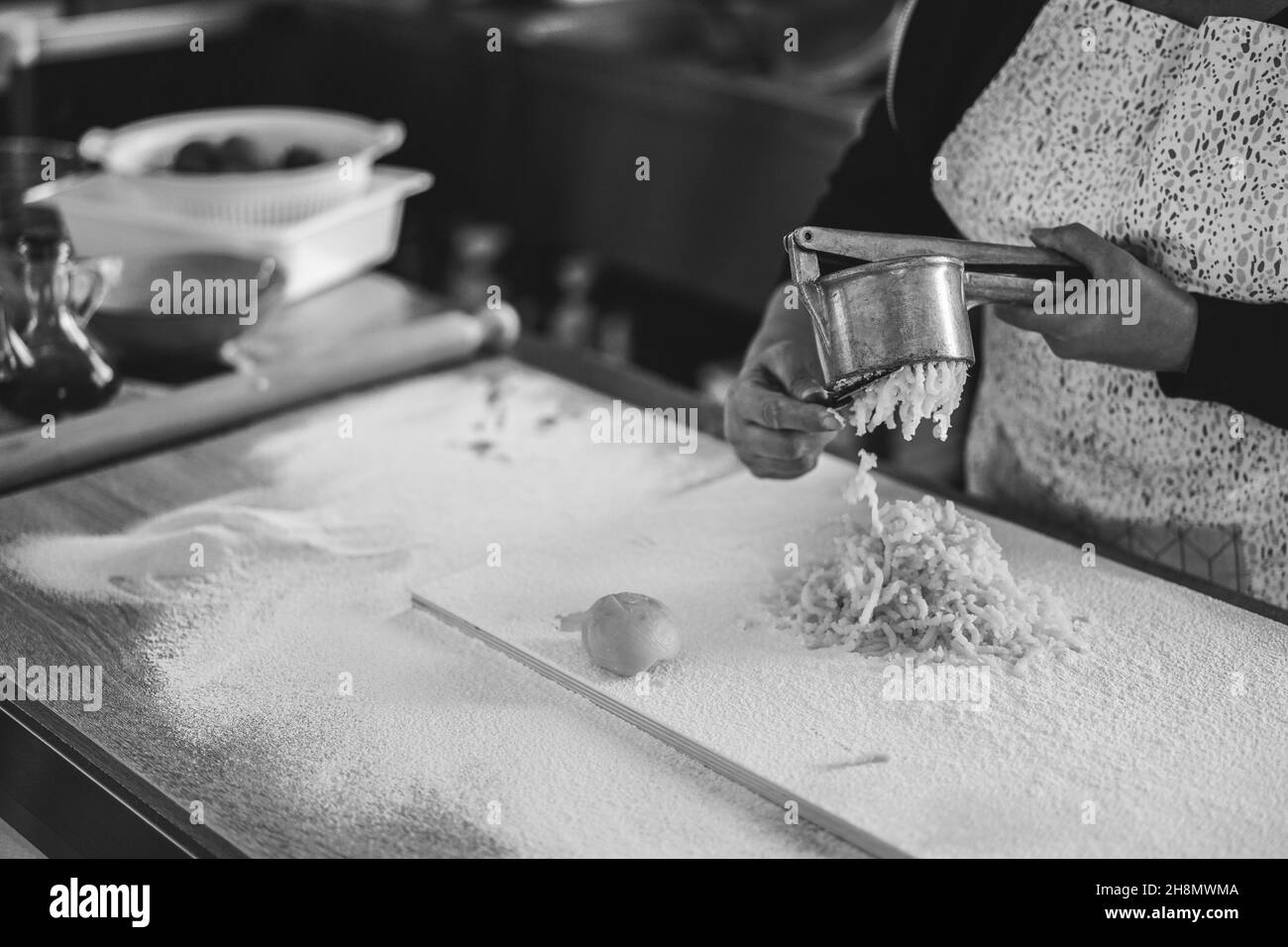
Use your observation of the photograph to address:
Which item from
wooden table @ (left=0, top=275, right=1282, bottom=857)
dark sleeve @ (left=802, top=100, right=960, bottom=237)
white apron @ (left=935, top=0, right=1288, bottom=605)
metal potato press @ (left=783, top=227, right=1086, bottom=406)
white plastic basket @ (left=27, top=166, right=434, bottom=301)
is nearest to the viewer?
wooden table @ (left=0, top=275, right=1282, bottom=857)

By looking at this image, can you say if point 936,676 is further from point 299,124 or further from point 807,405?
point 299,124

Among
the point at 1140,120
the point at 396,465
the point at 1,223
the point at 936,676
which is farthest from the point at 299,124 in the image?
the point at 936,676

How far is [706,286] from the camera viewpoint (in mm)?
3320

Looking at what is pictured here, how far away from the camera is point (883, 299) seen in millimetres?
1215

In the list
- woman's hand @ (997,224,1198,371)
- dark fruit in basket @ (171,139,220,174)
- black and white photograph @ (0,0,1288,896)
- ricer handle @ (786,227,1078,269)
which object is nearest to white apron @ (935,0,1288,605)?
black and white photograph @ (0,0,1288,896)

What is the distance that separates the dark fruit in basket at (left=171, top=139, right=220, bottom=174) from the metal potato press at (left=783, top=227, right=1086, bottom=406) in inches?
48.3

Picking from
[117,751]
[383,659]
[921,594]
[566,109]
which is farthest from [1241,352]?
[566,109]

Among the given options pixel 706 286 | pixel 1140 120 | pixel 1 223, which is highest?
pixel 1140 120

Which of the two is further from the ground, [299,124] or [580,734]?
[299,124]

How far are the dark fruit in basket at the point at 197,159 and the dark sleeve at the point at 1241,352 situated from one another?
1461mm

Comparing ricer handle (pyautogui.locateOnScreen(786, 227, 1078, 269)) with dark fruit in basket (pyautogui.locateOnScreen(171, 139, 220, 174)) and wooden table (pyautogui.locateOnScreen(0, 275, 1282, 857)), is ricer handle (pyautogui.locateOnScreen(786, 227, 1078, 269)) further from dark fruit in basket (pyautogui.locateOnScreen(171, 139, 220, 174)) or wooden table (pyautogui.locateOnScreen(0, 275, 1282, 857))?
dark fruit in basket (pyautogui.locateOnScreen(171, 139, 220, 174))

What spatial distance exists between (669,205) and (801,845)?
2.47m

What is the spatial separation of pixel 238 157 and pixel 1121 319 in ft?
4.57

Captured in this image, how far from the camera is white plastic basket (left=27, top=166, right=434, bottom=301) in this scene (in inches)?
83.0
